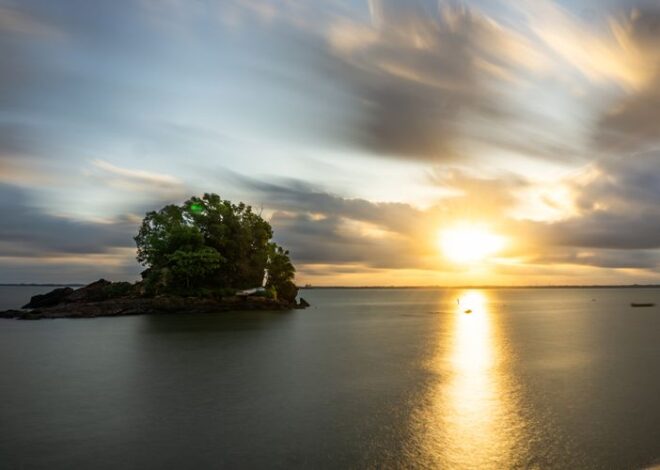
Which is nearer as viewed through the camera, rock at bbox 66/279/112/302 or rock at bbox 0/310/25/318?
rock at bbox 0/310/25/318

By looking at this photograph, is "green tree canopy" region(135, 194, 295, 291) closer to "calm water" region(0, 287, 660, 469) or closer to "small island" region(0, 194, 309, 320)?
"small island" region(0, 194, 309, 320)

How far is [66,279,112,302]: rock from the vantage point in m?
106

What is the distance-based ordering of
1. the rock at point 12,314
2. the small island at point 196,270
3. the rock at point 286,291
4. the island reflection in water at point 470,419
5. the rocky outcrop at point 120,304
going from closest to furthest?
1. the island reflection in water at point 470,419
2. the rock at point 12,314
3. the rocky outcrop at point 120,304
4. the small island at point 196,270
5. the rock at point 286,291

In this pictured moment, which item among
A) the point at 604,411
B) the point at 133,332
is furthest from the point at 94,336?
the point at 604,411

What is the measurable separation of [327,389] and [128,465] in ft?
51.8

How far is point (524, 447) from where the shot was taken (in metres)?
20.2

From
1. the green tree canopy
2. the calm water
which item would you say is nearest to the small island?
the green tree canopy

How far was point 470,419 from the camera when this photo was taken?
24625 mm

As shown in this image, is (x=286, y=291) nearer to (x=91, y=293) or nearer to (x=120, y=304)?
(x=120, y=304)

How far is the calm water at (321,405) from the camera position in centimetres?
1922

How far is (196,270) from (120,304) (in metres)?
16.7

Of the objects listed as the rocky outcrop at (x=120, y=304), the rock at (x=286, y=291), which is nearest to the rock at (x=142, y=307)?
the rocky outcrop at (x=120, y=304)

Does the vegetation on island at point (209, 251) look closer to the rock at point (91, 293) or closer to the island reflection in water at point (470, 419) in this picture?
the rock at point (91, 293)

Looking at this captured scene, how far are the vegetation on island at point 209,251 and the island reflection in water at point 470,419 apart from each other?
69256 mm
